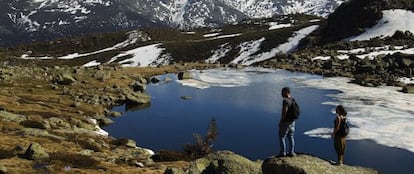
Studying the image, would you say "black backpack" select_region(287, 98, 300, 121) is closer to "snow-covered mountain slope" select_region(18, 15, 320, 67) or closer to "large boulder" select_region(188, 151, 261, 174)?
"large boulder" select_region(188, 151, 261, 174)

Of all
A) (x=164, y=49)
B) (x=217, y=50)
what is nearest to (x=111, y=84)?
(x=217, y=50)

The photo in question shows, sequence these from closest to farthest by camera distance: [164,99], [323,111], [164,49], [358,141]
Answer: [358,141] → [323,111] → [164,99] → [164,49]

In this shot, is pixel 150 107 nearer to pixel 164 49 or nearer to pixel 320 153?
pixel 320 153

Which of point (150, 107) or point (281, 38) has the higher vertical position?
point (281, 38)

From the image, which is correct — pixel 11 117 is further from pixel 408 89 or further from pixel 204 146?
pixel 408 89

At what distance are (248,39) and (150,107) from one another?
4249 inches

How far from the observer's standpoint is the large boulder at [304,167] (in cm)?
1825

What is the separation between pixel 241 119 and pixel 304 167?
2661 cm

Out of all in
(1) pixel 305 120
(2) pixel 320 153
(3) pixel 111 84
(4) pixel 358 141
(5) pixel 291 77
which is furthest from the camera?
(5) pixel 291 77

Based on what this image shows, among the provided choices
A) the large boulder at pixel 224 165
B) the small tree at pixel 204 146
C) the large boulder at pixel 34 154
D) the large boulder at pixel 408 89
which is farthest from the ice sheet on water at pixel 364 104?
the large boulder at pixel 34 154

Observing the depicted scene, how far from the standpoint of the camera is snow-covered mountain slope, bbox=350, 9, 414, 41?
359 feet

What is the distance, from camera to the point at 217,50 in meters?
154

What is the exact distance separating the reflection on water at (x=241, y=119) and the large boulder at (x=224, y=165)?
11.4 meters

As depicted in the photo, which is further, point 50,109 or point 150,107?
point 150,107
